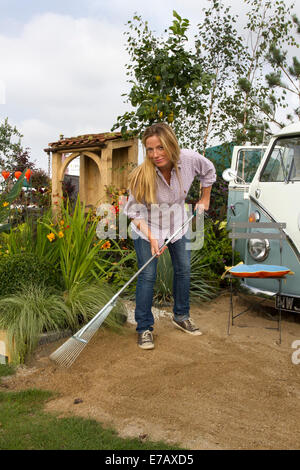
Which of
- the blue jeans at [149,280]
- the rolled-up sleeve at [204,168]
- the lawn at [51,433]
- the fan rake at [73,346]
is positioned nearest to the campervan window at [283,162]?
the rolled-up sleeve at [204,168]

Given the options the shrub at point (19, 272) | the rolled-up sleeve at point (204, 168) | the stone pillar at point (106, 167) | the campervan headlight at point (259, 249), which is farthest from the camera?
the stone pillar at point (106, 167)

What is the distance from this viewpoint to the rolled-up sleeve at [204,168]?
398 centimetres

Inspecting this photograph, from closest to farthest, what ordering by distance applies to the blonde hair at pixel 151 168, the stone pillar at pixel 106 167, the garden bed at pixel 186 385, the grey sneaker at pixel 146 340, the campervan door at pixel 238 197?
the garden bed at pixel 186 385 < the blonde hair at pixel 151 168 < the grey sneaker at pixel 146 340 < the campervan door at pixel 238 197 < the stone pillar at pixel 106 167

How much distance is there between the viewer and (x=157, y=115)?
6305mm

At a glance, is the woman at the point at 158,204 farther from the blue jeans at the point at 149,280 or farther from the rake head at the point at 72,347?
the rake head at the point at 72,347

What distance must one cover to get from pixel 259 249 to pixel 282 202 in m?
0.53

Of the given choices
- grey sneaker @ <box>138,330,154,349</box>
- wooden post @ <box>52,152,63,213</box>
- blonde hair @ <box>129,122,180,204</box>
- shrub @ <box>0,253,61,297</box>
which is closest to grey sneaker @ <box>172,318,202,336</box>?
grey sneaker @ <box>138,330,154,349</box>

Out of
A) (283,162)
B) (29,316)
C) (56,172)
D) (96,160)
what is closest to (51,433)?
(29,316)

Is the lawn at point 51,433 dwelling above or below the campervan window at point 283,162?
below

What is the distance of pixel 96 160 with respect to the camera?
23.4 feet

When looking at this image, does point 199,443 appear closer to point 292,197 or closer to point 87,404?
point 87,404

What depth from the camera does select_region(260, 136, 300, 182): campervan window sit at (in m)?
4.69

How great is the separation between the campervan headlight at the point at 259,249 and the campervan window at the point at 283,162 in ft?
2.23
